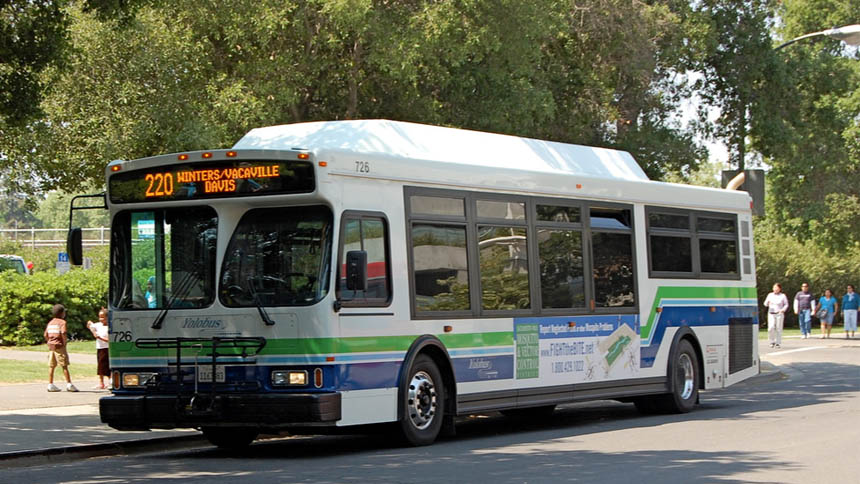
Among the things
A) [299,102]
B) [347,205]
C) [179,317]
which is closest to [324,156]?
[347,205]

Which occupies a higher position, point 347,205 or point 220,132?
point 220,132

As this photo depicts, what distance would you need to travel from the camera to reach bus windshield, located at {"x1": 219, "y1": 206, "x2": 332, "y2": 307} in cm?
1228

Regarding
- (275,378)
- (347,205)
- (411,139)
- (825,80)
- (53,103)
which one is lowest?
(275,378)

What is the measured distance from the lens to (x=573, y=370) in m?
15.8

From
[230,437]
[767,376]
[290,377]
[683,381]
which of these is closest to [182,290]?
[290,377]

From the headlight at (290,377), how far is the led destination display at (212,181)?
5.71ft

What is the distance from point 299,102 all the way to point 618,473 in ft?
42.0

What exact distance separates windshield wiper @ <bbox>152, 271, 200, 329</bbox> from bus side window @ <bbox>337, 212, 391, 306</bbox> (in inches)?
60.3

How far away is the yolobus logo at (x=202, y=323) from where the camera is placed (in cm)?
1242

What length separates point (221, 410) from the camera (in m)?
12.2

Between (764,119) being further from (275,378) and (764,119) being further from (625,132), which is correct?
(275,378)

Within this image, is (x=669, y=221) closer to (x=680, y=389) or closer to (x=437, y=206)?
(x=680, y=389)

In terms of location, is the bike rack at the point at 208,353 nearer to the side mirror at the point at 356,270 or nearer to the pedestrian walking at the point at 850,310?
the side mirror at the point at 356,270

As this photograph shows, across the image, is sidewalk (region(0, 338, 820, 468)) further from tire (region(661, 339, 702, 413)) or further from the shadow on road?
tire (region(661, 339, 702, 413))
